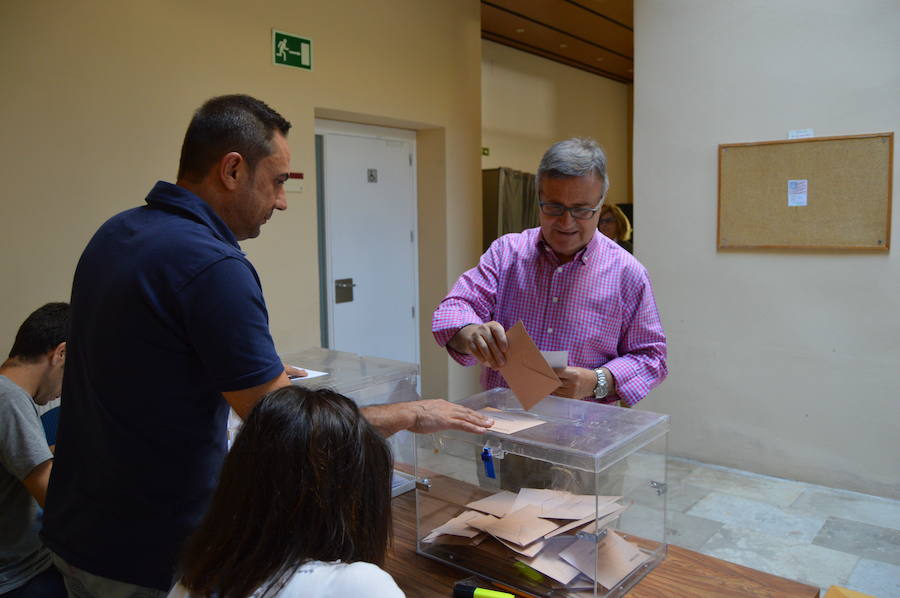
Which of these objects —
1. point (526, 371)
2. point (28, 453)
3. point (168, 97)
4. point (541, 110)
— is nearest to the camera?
point (526, 371)

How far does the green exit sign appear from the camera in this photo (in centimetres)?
384

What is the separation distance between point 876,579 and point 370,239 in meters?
3.53

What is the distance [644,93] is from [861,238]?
61.8 inches

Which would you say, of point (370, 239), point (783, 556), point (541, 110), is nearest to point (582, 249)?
point (783, 556)

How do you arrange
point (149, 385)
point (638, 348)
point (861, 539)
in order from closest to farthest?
point (149, 385) → point (638, 348) → point (861, 539)

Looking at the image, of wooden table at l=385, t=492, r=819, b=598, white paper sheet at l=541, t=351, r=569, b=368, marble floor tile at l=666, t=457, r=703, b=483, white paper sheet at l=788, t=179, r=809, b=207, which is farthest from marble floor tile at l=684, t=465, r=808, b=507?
white paper sheet at l=541, t=351, r=569, b=368

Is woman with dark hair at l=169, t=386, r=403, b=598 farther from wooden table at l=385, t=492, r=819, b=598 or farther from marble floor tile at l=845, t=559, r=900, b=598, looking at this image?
marble floor tile at l=845, t=559, r=900, b=598

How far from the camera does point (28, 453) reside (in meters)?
1.63

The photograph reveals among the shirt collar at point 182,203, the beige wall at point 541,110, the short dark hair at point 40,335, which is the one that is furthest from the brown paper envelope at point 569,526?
the beige wall at point 541,110

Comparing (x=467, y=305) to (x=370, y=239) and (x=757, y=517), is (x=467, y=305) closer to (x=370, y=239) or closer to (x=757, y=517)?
(x=757, y=517)

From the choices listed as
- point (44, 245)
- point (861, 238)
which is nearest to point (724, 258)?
point (861, 238)

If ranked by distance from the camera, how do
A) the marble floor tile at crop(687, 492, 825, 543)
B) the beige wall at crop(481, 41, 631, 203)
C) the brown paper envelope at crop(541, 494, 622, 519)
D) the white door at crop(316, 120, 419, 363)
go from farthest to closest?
the beige wall at crop(481, 41, 631, 203)
the white door at crop(316, 120, 419, 363)
the marble floor tile at crop(687, 492, 825, 543)
the brown paper envelope at crop(541, 494, 622, 519)

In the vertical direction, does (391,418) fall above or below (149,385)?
below

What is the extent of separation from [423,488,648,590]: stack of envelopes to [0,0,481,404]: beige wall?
2.60m
